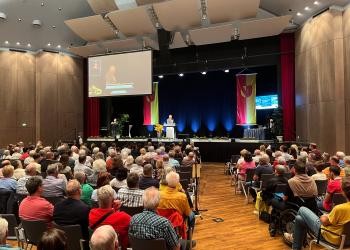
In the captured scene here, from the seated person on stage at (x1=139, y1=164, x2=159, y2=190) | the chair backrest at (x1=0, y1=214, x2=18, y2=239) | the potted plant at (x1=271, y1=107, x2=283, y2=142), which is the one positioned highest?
the potted plant at (x1=271, y1=107, x2=283, y2=142)

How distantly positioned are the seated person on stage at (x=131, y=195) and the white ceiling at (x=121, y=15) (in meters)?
8.90

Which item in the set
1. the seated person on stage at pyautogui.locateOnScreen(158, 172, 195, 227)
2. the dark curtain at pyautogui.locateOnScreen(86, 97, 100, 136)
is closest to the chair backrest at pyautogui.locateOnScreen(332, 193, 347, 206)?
the seated person on stage at pyautogui.locateOnScreen(158, 172, 195, 227)

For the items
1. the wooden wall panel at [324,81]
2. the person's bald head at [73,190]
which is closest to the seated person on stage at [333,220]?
the person's bald head at [73,190]

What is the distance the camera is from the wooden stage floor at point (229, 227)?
16.2 ft

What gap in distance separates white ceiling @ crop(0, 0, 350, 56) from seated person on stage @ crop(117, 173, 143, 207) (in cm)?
890

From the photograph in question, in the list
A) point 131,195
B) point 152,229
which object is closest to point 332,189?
point 131,195

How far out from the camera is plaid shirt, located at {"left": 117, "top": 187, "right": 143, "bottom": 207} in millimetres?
4121

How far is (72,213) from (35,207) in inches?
22.4

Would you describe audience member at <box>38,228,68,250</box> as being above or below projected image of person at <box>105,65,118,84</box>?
below

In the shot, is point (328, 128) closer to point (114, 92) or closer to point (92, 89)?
point (114, 92)

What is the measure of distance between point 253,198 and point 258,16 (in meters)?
8.37

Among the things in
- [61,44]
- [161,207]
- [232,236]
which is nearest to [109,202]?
[161,207]

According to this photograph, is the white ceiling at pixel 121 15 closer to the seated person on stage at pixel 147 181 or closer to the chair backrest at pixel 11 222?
the seated person on stage at pixel 147 181

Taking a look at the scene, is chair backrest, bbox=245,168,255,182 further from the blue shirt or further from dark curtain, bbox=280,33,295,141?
dark curtain, bbox=280,33,295,141
